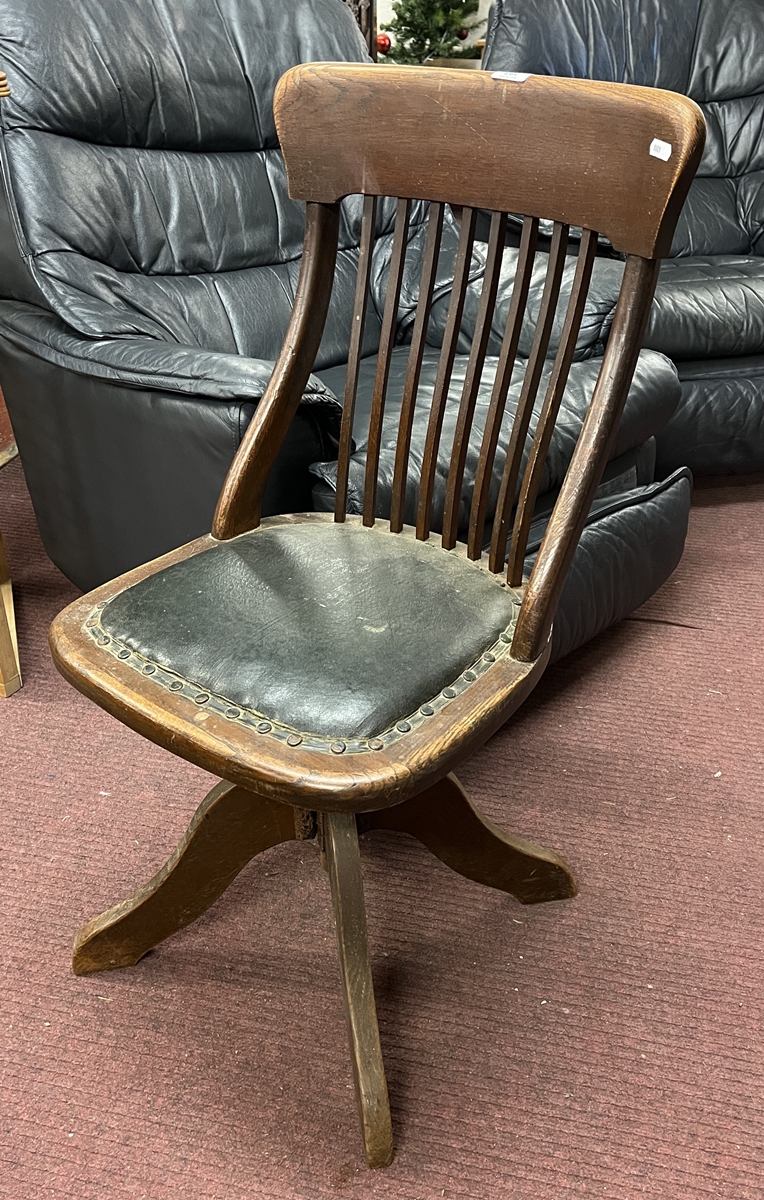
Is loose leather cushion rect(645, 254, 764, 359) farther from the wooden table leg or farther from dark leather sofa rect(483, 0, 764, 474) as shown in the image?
the wooden table leg

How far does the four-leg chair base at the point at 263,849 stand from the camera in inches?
39.4

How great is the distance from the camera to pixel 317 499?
1.37 meters

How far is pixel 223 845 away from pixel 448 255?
1.41 metres

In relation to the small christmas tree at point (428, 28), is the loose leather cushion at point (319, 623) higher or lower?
lower

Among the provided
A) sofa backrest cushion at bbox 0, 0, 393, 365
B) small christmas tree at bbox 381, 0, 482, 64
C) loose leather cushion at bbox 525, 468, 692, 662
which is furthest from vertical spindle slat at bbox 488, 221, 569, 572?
small christmas tree at bbox 381, 0, 482, 64

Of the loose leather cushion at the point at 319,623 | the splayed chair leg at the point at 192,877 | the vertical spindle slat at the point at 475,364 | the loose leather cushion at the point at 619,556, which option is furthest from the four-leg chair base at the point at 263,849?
the loose leather cushion at the point at 619,556

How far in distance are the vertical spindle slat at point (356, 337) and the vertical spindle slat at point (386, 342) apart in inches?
1.0

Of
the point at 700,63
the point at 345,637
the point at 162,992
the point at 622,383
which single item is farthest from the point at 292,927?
the point at 700,63

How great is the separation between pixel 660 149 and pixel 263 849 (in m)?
0.82

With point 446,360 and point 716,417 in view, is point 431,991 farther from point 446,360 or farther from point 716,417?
point 716,417

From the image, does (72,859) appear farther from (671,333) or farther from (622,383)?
(671,333)

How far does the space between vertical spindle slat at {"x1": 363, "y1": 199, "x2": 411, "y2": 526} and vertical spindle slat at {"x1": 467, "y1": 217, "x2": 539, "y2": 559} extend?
5.0 inches

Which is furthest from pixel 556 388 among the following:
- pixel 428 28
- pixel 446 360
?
pixel 428 28

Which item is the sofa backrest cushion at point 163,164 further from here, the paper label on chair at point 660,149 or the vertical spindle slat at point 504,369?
the paper label on chair at point 660,149
